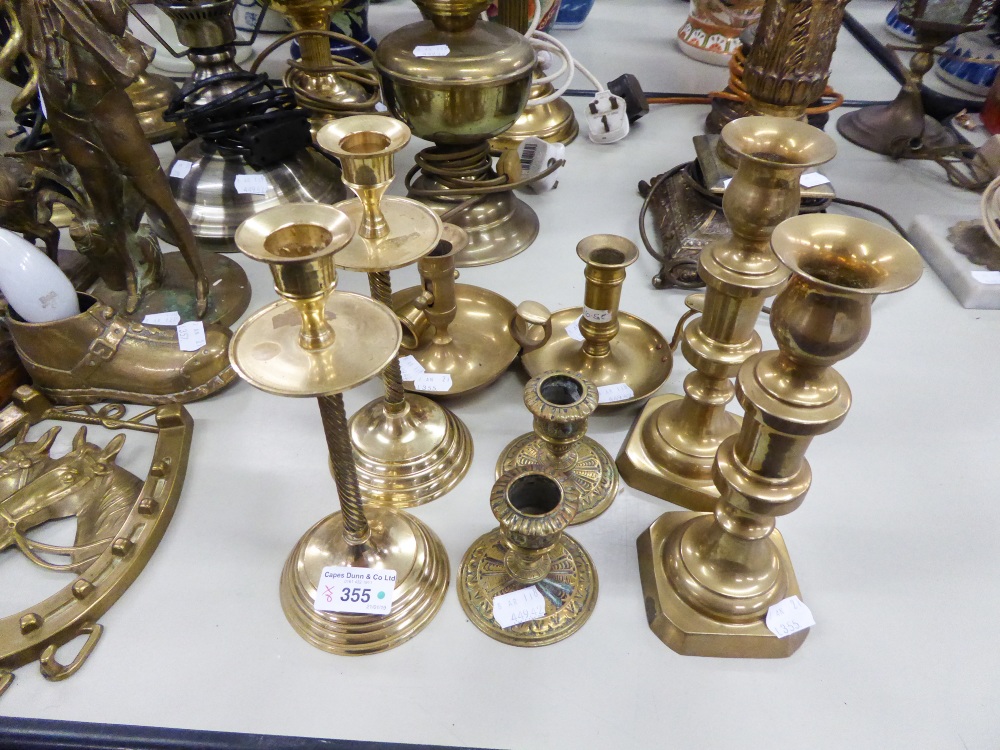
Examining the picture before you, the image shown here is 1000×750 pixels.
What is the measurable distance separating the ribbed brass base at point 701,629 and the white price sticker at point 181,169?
1.55 metres

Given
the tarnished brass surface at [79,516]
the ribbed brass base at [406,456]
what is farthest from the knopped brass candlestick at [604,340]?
the tarnished brass surface at [79,516]

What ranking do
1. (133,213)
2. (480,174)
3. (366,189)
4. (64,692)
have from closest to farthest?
(366,189), (64,692), (133,213), (480,174)

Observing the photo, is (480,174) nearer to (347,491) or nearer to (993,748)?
(347,491)

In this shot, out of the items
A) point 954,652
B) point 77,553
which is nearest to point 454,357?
point 77,553

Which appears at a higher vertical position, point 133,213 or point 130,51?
point 130,51

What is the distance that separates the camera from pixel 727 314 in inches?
39.9

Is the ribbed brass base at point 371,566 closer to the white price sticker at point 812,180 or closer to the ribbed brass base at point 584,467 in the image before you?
the ribbed brass base at point 584,467

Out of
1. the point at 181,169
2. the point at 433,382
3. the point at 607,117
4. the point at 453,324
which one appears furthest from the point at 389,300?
the point at 607,117

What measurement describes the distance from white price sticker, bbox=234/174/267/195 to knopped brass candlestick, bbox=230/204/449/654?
1080 mm

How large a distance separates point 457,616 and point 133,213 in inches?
40.2

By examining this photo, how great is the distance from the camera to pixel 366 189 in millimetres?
841

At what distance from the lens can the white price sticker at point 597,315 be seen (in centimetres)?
125

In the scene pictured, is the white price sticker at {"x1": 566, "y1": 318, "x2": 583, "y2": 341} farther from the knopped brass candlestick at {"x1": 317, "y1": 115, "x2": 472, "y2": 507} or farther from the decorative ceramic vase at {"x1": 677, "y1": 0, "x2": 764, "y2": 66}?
the decorative ceramic vase at {"x1": 677, "y1": 0, "x2": 764, "y2": 66}

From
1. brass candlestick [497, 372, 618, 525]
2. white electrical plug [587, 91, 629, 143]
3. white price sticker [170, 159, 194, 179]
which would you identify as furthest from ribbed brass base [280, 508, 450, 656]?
white electrical plug [587, 91, 629, 143]
